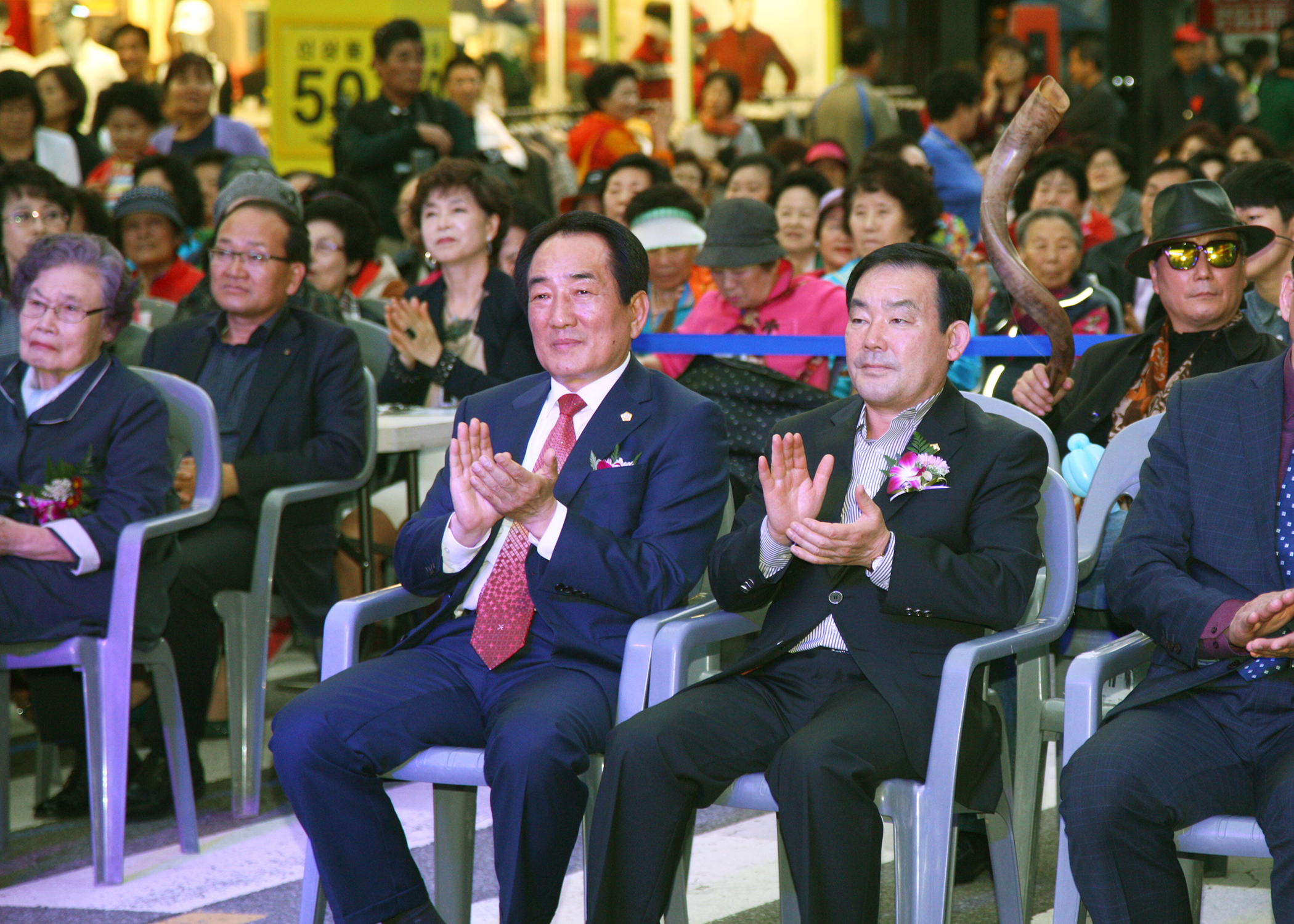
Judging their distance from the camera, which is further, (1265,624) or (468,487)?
(468,487)

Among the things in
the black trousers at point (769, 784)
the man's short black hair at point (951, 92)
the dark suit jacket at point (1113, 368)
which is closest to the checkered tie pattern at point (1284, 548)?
the black trousers at point (769, 784)

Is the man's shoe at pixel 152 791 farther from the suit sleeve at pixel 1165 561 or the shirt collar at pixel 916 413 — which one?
the suit sleeve at pixel 1165 561

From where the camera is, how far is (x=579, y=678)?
2.87 metres

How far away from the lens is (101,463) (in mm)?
3748

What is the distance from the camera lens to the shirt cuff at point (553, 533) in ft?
9.20

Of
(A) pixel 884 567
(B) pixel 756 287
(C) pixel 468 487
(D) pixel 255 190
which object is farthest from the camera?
(D) pixel 255 190

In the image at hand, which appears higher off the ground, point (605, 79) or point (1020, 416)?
point (605, 79)

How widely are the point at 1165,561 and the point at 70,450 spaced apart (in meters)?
2.51

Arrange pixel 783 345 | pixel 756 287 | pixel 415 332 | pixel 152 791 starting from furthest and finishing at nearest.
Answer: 1. pixel 756 287
2. pixel 415 332
3. pixel 783 345
4. pixel 152 791


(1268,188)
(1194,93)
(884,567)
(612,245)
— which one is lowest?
(884,567)

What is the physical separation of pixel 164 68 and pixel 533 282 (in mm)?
9405

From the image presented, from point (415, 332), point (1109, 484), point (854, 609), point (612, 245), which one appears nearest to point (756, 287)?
point (415, 332)

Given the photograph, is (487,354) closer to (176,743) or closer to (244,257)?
(244,257)

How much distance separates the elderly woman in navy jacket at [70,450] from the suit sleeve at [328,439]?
0.36 meters
